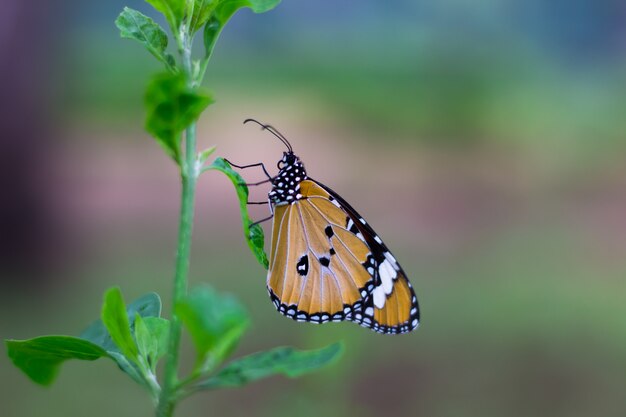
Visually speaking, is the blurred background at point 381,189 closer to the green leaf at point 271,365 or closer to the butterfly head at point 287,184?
the butterfly head at point 287,184

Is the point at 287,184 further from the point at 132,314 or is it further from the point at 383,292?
the point at 132,314

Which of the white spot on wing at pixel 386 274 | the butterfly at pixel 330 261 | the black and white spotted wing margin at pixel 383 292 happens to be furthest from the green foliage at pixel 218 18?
the white spot on wing at pixel 386 274

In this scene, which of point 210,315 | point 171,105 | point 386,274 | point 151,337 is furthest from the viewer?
point 386,274

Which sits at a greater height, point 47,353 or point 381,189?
point 381,189

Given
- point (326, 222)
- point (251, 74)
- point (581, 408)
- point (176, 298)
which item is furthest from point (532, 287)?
point (176, 298)

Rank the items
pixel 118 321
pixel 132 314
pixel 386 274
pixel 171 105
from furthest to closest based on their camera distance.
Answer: pixel 386 274 < pixel 132 314 < pixel 118 321 < pixel 171 105

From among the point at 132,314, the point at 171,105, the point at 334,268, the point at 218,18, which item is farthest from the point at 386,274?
the point at 171,105

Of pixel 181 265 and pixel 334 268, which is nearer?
pixel 181 265

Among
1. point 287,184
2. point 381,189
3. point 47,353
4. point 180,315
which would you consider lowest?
point 47,353
